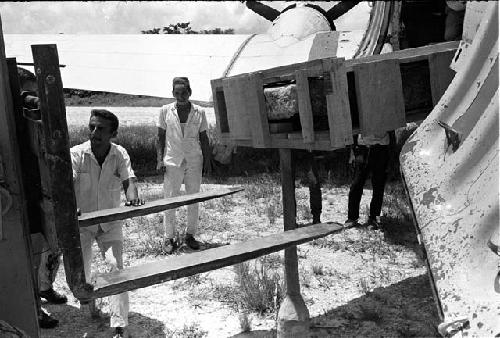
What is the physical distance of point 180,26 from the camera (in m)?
46.0

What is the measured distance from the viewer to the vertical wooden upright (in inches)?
80.3

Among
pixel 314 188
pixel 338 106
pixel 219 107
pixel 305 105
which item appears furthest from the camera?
pixel 314 188

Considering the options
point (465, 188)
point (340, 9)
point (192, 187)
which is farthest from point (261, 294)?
point (340, 9)

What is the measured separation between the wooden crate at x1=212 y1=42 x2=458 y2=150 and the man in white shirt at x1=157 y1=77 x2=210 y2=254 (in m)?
2.15

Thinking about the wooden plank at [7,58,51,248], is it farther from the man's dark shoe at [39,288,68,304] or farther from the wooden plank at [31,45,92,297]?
the man's dark shoe at [39,288,68,304]

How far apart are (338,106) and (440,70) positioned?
80 cm

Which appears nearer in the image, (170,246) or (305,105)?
(305,105)

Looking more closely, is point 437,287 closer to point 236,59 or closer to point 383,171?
point 383,171

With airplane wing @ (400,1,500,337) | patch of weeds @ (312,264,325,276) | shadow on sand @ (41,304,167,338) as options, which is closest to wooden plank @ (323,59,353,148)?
airplane wing @ (400,1,500,337)

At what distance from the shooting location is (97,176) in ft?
12.5

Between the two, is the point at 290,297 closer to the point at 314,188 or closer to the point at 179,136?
the point at 314,188

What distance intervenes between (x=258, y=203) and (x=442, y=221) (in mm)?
5658

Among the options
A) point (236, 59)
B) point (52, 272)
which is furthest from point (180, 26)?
point (52, 272)

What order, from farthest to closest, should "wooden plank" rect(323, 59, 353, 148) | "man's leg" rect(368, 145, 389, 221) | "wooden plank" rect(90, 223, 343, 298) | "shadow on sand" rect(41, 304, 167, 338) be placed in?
"man's leg" rect(368, 145, 389, 221)
"shadow on sand" rect(41, 304, 167, 338)
"wooden plank" rect(323, 59, 353, 148)
"wooden plank" rect(90, 223, 343, 298)
